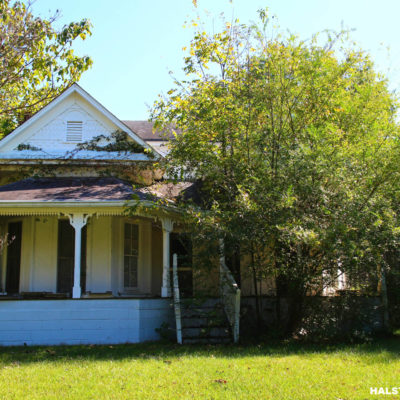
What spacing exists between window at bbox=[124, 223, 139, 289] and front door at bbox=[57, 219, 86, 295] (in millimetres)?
1154

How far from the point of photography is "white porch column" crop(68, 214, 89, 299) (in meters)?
11.1

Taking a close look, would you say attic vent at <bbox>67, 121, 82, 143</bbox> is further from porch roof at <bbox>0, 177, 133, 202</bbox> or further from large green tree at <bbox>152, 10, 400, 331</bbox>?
large green tree at <bbox>152, 10, 400, 331</bbox>

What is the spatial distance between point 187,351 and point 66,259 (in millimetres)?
5084

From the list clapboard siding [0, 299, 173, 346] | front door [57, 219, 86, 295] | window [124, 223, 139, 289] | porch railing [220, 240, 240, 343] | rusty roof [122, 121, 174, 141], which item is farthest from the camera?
rusty roof [122, 121, 174, 141]

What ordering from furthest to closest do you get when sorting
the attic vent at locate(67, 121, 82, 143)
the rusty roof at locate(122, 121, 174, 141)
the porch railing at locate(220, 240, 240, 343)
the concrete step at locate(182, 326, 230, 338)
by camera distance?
the rusty roof at locate(122, 121, 174, 141) → the attic vent at locate(67, 121, 82, 143) → the concrete step at locate(182, 326, 230, 338) → the porch railing at locate(220, 240, 240, 343)

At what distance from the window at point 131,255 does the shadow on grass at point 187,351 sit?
9.21ft

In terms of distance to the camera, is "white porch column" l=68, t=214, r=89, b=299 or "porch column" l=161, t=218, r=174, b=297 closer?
"white porch column" l=68, t=214, r=89, b=299

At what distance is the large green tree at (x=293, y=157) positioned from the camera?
9.17 meters

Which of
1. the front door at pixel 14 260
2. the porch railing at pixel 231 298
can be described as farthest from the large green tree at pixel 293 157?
the front door at pixel 14 260

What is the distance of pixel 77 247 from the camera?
11.1 m

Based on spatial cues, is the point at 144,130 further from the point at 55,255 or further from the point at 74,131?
the point at 55,255

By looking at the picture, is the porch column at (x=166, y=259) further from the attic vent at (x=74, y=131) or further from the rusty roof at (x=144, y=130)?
the rusty roof at (x=144, y=130)

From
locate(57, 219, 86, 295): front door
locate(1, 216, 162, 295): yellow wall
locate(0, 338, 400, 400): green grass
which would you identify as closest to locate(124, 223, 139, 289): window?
locate(1, 216, 162, 295): yellow wall

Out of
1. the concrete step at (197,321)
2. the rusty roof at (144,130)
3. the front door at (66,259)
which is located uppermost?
the rusty roof at (144,130)
